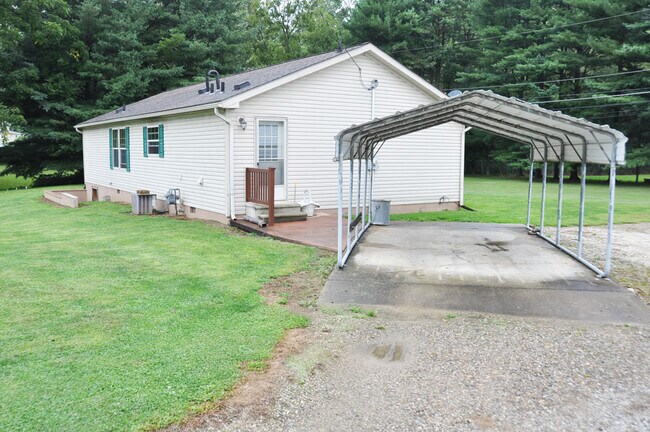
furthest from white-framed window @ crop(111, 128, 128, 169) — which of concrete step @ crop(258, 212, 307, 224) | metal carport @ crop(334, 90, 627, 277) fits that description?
metal carport @ crop(334, 90, 627, 277)

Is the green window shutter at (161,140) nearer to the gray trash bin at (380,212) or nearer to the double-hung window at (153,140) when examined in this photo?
the double-hung window at (153,140)

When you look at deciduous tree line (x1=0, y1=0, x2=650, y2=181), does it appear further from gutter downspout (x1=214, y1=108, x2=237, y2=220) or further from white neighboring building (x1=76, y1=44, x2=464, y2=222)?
gutter downspout (x1=214, y1=108, x2=237, y2=220)

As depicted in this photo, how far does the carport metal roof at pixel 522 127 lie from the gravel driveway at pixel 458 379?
252 cm

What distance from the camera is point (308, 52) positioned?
1506 inches

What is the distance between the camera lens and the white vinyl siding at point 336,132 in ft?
36.7

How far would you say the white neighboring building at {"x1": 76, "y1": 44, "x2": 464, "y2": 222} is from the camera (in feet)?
35.7

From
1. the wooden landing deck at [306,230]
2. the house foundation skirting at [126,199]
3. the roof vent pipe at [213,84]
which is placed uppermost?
the roof vent pipe at [213,84]

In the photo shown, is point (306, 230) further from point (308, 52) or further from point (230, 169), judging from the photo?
point (308, 52)

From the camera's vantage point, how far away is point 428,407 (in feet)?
11.0

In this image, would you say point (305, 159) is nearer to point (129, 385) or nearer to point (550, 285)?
point (550, 285)

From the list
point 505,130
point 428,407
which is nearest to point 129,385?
point 428,407

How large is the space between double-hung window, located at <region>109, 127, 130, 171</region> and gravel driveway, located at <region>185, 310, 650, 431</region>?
12911 mm

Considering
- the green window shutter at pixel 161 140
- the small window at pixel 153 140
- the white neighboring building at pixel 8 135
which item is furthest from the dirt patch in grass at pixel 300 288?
the white neighboring building at pixel 8 135

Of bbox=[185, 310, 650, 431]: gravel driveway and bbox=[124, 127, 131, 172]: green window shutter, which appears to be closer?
bbox=[185, 310, 650, 431]: gravel driveway
